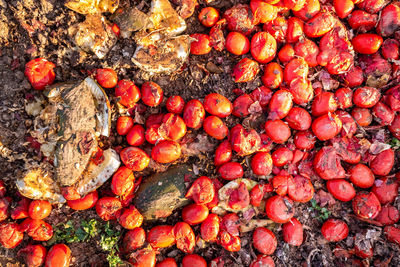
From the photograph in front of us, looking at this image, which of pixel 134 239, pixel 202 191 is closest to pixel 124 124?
pixel 202 191

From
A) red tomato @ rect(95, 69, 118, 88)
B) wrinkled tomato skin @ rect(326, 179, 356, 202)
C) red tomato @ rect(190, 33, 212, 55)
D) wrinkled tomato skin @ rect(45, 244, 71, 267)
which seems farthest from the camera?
red tomato @ rect(190, 33, 212, 55)

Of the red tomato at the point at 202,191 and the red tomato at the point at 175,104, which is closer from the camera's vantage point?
the red tomato at the point at 202,191

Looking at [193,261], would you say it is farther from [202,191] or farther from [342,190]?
[342,190]

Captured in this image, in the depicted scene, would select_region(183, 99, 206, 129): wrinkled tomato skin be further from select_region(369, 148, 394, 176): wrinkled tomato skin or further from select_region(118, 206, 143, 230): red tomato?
select_region(369, 148, 394, 176): wrinkled tomato skin

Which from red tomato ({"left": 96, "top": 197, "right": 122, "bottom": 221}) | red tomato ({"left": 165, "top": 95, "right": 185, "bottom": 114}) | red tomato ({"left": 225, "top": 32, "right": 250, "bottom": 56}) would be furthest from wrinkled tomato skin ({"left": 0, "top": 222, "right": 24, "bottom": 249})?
red tomato ({"left": 225, "top": 32, "right": 250, "bottom": 56})

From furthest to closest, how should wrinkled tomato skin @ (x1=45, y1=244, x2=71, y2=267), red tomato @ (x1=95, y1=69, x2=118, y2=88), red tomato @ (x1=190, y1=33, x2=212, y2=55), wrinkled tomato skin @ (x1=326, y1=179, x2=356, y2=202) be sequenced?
red tomato @ (x1=190, y1=33, x2=212, y2=55) < wrinkled tomato skin @ (x1=326, y1=179, x2=356, y2=202) < red tomato @ (x1=95, y1=69, x2=118, y2=88) < wrinkled tomato skin @ (x1=45, y1=244, x2=71, y2=267)

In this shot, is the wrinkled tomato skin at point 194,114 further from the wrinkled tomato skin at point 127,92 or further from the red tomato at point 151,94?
the wrinkled tomato skin at point 127,92

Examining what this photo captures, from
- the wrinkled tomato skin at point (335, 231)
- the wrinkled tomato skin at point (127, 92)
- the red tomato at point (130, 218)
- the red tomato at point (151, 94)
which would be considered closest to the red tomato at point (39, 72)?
the wrinkled tomato skin at point (127, 92)
